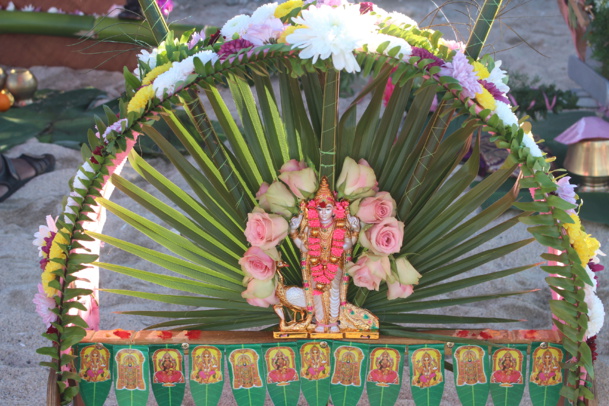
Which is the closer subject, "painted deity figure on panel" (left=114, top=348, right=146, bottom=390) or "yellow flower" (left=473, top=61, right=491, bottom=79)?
"yellow flower" (left=473, top=61, right=491, bottom=79)

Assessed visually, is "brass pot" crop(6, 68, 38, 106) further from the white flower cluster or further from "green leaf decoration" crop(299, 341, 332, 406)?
the white flower cluster

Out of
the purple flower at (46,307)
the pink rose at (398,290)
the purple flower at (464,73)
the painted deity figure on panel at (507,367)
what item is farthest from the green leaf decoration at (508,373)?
the purple flower at (46,307)

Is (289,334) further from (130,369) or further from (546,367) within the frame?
(546,367)

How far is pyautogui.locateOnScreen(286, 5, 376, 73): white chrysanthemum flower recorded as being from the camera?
122 cm

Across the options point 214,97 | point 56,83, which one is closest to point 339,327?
point 214,97

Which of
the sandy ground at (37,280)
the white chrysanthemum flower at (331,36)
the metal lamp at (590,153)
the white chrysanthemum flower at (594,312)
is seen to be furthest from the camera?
the metal lamp at (590,153)

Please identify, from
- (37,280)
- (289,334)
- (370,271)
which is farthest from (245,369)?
(37,280)

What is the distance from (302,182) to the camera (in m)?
1.42

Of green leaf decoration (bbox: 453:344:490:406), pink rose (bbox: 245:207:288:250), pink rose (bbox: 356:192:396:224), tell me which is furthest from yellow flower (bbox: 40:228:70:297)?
green leaf decoration (bbox: 453:344:490:406)

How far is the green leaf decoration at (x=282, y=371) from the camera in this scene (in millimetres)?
1503

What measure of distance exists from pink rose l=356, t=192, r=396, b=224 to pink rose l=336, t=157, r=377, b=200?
23mm

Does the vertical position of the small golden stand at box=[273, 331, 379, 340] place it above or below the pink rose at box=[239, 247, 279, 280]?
below

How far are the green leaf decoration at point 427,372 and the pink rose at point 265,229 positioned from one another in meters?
0.35

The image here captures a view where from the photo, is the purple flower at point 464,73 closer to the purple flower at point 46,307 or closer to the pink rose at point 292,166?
the pink rose at point 292,166
